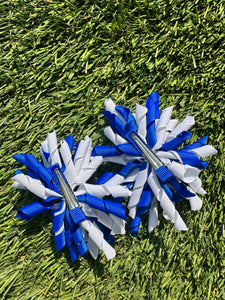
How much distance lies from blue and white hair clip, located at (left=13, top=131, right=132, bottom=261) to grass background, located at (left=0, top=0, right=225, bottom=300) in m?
0.08

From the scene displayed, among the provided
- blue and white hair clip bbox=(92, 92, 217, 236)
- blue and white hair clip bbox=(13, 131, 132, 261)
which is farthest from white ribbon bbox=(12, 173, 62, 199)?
blue and white hair clip bbox=(92, 92, 217, 236)

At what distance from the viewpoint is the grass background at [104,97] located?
1.06 m

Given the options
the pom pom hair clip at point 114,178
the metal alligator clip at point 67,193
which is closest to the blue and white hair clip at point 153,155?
the pom pom hair clip at point 114,178

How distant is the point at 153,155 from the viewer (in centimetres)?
98

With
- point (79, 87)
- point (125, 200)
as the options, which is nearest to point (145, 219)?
point (125, 200)

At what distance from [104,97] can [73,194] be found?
33 centimetres

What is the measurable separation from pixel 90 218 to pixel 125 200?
0.14 meters

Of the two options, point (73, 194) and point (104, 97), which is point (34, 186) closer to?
point (73, 194)

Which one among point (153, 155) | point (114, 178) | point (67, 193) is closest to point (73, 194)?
point (67, 193)

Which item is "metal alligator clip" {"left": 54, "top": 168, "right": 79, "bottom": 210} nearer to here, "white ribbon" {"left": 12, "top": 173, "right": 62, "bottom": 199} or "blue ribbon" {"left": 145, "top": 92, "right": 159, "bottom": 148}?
"white ribbon" {"left": 12, "top": 173, "right": 62, "bottom": 199}

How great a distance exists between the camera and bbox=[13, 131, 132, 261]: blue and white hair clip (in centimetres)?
97

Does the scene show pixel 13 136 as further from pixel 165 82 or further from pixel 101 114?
pixel 165 82

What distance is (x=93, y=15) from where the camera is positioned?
3.59 ft

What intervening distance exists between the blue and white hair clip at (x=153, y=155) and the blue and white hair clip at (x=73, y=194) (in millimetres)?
49
